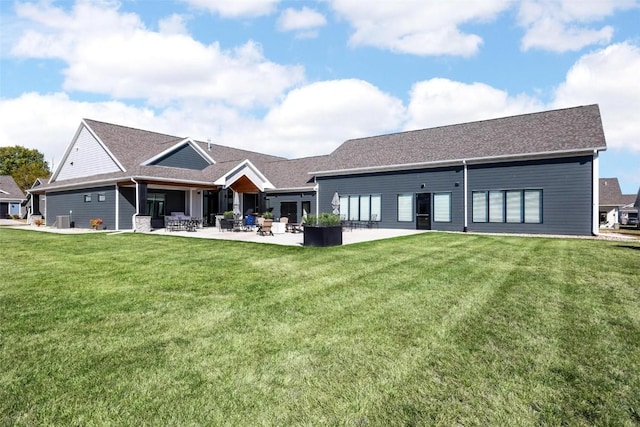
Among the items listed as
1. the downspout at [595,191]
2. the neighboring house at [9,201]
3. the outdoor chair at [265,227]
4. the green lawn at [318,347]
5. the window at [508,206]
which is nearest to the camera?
the green lawn at [318,347]

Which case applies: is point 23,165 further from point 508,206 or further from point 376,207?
point 508,206

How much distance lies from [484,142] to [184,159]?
20.8 m

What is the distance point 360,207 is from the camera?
24641 mm

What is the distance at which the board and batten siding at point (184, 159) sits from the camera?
24531mm

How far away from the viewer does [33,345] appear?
3889 millimetres

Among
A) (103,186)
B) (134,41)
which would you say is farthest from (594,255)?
(103,186)

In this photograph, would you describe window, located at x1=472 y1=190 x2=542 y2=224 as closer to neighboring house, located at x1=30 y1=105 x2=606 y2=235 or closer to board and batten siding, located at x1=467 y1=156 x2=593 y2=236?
neighboring house, located at x1=30 y1=105 x2=606 y2=235

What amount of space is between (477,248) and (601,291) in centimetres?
583

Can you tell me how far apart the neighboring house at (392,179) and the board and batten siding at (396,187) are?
6 cm

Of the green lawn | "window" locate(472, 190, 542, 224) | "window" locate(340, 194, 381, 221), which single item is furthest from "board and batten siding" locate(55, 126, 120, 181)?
"window" locate(472, 190, 542, 224)

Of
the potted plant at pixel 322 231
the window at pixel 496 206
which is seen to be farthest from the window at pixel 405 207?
the potted plant at pixel 322 231

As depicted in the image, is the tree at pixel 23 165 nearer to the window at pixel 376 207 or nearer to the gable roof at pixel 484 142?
the gable roof at pixel 484 142

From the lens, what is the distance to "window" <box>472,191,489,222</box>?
66.2 ft

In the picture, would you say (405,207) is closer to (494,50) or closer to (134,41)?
(494,50)
